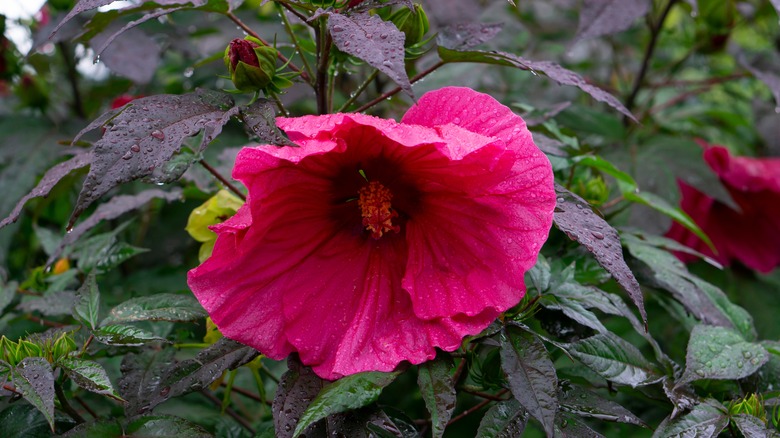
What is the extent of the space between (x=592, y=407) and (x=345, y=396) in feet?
0.84

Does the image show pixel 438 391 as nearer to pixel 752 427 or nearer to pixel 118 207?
pixel 752 427

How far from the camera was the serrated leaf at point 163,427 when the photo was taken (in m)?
0.73

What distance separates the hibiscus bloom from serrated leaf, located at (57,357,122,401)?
4.7 inches

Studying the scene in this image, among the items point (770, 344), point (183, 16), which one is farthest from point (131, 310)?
point (183, 16)

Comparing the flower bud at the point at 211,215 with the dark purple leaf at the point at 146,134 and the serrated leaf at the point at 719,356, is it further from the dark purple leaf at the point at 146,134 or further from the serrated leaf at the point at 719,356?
the serrated leaf at the point at 719,356

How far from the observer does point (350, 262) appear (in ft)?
2.76

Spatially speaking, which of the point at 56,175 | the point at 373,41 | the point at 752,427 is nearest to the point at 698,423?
the point at 752,427

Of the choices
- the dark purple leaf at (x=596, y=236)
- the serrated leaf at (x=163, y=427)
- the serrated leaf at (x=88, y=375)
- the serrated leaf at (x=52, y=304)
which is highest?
the dark purple leaf at (x=596, y=236)

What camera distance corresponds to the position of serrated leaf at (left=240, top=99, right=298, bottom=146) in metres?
0.68

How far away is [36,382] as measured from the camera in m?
0.65

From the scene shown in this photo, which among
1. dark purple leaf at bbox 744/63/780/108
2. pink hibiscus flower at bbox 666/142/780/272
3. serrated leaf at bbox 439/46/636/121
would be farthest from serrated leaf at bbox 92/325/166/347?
dark purple leaf at bbox 744/63/780/108

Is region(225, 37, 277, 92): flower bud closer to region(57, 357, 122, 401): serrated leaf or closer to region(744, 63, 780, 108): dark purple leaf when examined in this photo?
region(57, 357, 122, 401): serrated leaf

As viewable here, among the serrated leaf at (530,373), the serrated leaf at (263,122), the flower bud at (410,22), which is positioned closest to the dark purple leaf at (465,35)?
the flower bud at (410,22)

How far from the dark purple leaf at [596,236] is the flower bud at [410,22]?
25 cm
